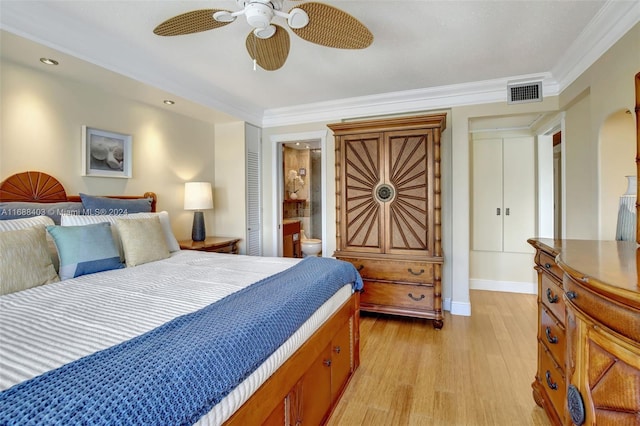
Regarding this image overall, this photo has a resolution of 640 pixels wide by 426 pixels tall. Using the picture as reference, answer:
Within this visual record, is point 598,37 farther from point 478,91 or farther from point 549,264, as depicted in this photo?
point 549,264

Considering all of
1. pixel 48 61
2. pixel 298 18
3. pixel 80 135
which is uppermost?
pixel 48 61

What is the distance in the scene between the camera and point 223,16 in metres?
1.58

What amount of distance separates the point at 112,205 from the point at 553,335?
317 cm

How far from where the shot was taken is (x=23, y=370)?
0.80 metres

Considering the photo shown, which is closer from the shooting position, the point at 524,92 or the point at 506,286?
the point at 524,92

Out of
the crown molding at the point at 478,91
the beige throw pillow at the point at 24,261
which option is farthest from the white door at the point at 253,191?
the beige throw pillow at the point at 24,261

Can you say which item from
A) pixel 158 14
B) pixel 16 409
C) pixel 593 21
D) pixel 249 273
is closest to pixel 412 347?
pixel 249 273

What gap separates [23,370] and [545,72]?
402 centimetres

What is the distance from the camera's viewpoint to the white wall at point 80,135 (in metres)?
2.23

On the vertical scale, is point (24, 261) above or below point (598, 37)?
below

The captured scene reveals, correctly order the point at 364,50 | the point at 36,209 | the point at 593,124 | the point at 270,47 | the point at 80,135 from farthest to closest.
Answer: the point at 80,135, the point at 364,50, the point at 593,124, the point at 36,209, the point at 270,47

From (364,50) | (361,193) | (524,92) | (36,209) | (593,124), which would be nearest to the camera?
(36,209)

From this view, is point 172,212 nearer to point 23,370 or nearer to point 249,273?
point 249,273

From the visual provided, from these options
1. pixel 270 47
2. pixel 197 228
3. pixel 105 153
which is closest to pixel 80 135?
pixel 105 153
